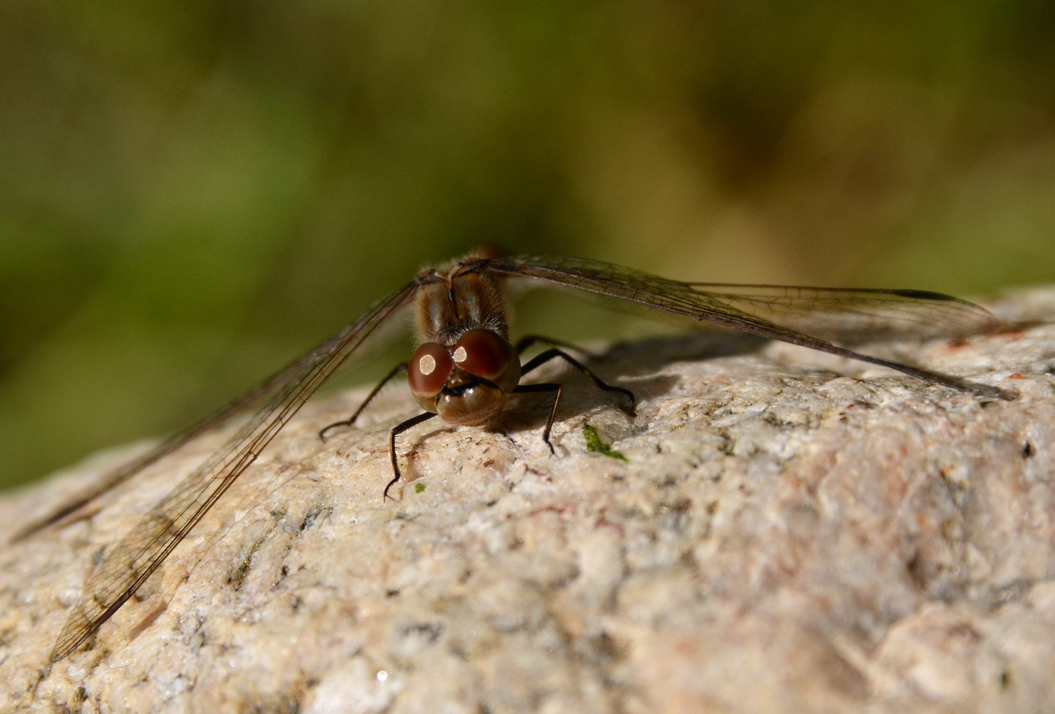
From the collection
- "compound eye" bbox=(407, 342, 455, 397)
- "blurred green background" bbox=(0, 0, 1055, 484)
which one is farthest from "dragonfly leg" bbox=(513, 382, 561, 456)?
"blurred green background" bbox=(0, 0, 1055, 484)

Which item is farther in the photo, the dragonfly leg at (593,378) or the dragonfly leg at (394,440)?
the dragonfly leg at (593,378)

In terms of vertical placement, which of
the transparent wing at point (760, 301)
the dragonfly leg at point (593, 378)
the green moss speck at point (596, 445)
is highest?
the transparent wing at point (760, 301)

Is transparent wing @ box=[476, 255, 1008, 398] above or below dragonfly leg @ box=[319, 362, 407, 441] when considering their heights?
above

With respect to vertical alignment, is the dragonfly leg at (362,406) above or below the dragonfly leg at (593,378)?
below

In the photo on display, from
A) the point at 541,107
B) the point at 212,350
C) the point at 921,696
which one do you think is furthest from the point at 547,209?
the point at 921,696

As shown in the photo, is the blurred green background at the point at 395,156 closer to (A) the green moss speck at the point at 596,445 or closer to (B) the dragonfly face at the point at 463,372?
(B) the dragonfly face at the point at 463,372

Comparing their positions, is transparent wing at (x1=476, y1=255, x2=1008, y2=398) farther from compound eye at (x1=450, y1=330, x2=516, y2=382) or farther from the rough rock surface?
compound eye at (x1=450, y1=330, x2=516, y2=382)

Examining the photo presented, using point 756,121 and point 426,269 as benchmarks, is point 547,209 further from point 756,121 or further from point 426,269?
point 426,269

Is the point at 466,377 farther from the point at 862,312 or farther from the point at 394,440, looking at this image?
the point at 862,312

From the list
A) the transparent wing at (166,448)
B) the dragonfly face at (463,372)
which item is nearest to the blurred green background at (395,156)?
the transparent wing at (166,448)
